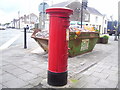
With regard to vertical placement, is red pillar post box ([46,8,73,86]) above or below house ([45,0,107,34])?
below

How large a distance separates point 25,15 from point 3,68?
64.2 m

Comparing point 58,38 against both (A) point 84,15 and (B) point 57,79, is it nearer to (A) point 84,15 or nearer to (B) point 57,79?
(B) point 57,79

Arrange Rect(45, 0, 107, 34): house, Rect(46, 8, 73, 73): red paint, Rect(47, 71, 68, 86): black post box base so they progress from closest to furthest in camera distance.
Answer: Rect(46, 8, 73, 73): red paint → Rect(47, 71, 68, 86): black post box base → Rect(45, 0, 107, 34): house

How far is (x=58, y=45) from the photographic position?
9.31 feet

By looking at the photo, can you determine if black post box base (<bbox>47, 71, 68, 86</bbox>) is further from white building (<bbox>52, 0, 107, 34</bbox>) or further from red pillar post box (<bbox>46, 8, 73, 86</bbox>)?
white building (<bbox>52, 0, 107, 34</bbox>)

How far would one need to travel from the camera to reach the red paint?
2746mm

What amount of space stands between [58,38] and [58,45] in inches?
6.1

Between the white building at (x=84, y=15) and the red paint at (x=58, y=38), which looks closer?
the red paint at (x=58, y=38)

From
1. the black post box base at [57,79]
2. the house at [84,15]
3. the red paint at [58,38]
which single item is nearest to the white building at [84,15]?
the house at [84,15]

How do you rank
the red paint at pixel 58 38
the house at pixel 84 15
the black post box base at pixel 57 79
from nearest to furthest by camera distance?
the red paint at pixel 58 38
the black post box base at pixel 57 79
the house at pixel 84 15

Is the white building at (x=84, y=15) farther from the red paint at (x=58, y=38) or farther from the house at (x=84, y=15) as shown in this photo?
the red paint at (x=58, y=38)

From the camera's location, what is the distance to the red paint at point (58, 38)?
275cm

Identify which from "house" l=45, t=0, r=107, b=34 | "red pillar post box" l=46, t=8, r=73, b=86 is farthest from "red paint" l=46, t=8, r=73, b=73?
"house" l=45, t=0, r=107, b=34

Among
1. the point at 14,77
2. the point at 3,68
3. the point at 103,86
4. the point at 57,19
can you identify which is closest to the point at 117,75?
the point at 103,86
